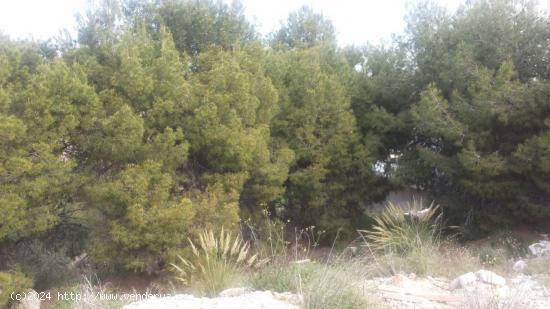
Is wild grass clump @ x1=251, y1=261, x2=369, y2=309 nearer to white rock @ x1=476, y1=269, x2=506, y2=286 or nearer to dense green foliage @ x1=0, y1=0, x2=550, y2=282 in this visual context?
white rock @ x1=476, y1=269, x2=506, y2=286

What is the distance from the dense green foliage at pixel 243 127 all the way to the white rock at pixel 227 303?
3.48 m

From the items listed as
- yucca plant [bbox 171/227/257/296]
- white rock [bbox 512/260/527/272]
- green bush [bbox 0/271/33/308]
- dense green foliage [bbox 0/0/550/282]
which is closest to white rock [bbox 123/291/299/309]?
yucca plant [bbox 171/227/257/296]

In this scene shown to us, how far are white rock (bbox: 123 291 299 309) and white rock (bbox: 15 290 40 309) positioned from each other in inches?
160

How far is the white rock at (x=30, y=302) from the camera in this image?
27.9ft

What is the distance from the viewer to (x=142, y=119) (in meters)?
9.42

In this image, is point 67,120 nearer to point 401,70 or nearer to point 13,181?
point 13,181

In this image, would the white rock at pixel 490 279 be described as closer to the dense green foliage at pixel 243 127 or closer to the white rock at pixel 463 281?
the white rock at pixel 463 281

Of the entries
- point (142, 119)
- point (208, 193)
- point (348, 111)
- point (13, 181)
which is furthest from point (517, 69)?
point (13, 181)

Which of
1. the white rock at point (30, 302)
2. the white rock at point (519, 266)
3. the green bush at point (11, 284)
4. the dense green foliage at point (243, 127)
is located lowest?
the white rock at point (519, 266)

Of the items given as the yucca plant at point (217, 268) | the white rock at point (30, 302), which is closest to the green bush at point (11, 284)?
the white rock at point (30, 302)

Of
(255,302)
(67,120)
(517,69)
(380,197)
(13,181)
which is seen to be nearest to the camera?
(255,302)

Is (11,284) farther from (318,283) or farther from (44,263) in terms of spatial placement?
(318,283)

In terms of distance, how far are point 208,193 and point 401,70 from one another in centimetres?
695

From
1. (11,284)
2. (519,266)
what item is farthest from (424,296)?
(11,284)
